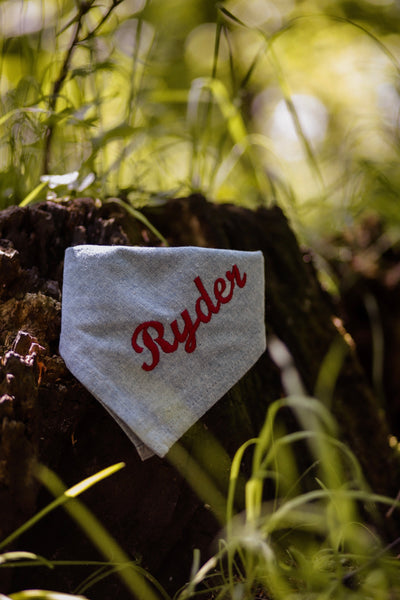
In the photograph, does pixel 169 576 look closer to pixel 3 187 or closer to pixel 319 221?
pixel 3 187

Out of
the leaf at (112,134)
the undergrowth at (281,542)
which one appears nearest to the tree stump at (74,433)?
the undergrowth at (281,542)

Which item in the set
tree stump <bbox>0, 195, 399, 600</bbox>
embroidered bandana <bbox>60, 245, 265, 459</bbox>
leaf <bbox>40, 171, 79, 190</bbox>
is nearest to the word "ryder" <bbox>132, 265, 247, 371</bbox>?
embroidered bandana <bbox>60, 245, 265, 459</bbox>

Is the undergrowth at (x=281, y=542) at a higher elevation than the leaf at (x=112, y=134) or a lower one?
lower

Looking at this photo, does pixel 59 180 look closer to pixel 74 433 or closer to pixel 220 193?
pixel 74 433

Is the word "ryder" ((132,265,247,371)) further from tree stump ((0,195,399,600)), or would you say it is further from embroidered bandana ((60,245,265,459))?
tree stump ((0,195,399,600))

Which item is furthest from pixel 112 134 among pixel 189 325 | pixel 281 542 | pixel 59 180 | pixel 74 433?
pixel 281 542

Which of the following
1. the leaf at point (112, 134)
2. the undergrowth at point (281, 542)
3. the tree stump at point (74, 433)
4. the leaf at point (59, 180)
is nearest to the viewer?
the undergrowth at point (281, 542)

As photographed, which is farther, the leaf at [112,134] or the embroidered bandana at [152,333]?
the leaf at [112,134]

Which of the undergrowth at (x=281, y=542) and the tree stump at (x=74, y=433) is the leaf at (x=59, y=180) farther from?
the undergrowth at (x=281, y=542)

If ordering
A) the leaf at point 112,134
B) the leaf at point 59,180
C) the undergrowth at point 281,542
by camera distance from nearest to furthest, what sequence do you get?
the undergrowth at point 281,542, the leaf at point 59,180, the leaf at point 112,134
